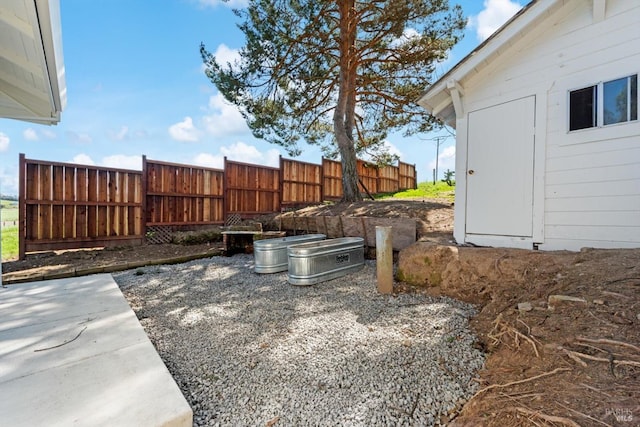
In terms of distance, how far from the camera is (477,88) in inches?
167

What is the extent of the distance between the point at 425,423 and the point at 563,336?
1.17 meters

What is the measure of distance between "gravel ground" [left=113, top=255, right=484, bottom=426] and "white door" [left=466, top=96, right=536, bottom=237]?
5.14 feet

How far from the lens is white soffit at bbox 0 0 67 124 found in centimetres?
226

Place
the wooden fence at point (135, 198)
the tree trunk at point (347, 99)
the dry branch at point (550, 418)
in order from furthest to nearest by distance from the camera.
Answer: the tree trunk at point (347, 99)
the wooden fence at point (135, 198)
the dry branch at point (550, 418)

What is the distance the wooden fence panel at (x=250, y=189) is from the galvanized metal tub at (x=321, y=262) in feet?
15.3

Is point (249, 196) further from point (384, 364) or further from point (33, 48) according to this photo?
point (384, 364)

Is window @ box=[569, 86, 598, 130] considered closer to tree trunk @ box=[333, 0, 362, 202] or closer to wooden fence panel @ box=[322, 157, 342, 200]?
tree trunk @ box=[333, 0, 362, 202]

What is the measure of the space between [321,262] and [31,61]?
4.19m

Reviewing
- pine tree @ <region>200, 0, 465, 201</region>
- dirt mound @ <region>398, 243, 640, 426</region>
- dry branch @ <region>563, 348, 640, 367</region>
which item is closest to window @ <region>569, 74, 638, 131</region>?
dirt mound @ <region>398, 243, 640, 426</region>

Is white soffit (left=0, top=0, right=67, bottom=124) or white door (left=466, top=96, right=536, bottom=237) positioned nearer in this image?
white soffit (left=0, top=0, right=67, bottom=124)

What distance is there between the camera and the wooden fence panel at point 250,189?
8.20 metres

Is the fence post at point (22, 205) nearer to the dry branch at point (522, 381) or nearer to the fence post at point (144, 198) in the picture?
the fence post at point (144, 198)

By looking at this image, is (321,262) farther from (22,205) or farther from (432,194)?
(432,194)

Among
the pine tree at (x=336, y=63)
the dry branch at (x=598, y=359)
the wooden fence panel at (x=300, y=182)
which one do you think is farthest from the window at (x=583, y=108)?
the wooden fence panel at (x=300, y=182)
